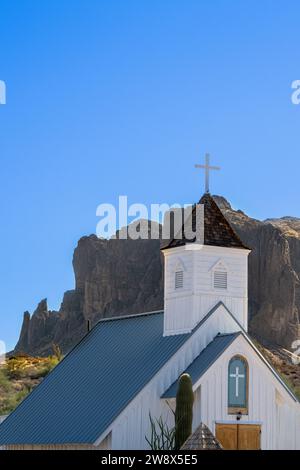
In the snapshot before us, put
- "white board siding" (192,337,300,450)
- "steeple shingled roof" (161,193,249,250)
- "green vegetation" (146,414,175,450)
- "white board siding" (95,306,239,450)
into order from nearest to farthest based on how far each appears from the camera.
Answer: "green vegetation" (146,414,175,450), "white board siding" (95,306,239,450), "white board siding" (192,337,300,450), "steeple shingled roof" (161,193,249,250)

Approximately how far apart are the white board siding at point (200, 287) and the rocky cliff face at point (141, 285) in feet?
298

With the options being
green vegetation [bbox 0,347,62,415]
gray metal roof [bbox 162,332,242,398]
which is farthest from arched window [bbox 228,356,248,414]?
green vegetation [bbox 0,347,62,415]

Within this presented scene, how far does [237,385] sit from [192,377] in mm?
1740

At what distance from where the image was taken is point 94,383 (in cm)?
4119

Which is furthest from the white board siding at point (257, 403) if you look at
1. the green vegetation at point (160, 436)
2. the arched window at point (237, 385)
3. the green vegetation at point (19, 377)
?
the green vegetation at point (19, 377)

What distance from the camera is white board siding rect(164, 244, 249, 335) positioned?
39.7m

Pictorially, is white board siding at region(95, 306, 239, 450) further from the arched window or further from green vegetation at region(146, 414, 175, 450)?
the arched window

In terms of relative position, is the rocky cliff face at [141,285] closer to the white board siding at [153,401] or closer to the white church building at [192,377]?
the white church building at [192,377]

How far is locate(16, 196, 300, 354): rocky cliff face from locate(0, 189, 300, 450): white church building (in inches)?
A: 3560

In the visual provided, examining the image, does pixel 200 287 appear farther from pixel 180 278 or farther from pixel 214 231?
pixel 214 231

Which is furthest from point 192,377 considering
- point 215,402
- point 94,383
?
point 94,383

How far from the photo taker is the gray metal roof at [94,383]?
126 feet
